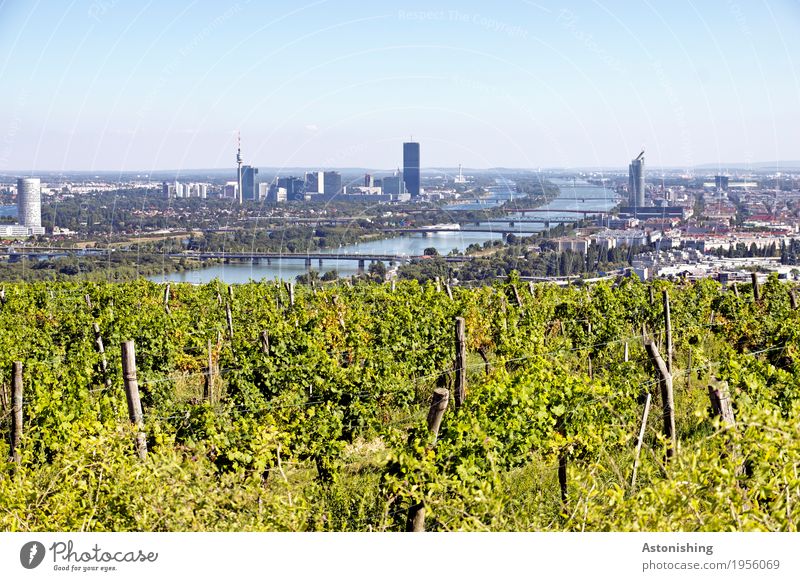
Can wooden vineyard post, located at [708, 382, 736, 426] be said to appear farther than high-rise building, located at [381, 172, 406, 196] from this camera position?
No

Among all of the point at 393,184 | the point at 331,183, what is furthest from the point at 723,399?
the point at 331,183

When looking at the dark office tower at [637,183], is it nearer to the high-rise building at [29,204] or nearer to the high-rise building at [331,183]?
the high-rise building at [331,183]

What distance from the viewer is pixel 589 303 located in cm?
1029

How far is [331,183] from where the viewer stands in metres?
35.0

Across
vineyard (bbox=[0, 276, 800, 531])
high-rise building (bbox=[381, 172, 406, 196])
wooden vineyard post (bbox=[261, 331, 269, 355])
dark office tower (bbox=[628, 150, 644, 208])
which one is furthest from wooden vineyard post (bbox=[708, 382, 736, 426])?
high-rise building (bbox=[381, 172, 406, 196])

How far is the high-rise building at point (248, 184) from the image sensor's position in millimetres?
34403

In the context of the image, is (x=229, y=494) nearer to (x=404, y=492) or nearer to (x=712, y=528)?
(x=404, y=492)

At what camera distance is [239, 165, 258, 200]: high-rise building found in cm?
3440

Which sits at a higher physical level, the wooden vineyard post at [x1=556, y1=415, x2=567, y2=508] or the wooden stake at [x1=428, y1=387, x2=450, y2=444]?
the wooden stake at [x1=428, y1=387, x2=450, y2=444]

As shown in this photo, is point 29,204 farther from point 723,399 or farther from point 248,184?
point 723,399

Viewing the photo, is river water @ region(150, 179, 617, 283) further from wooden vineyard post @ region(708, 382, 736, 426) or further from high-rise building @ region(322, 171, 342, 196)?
wooden vineyard post @ region(708, 382, 736, 426)

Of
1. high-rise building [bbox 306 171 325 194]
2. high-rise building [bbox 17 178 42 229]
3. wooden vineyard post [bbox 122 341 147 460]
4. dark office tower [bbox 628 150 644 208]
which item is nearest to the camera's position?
wooden vineyard post [bbox 122 341 147 460]
